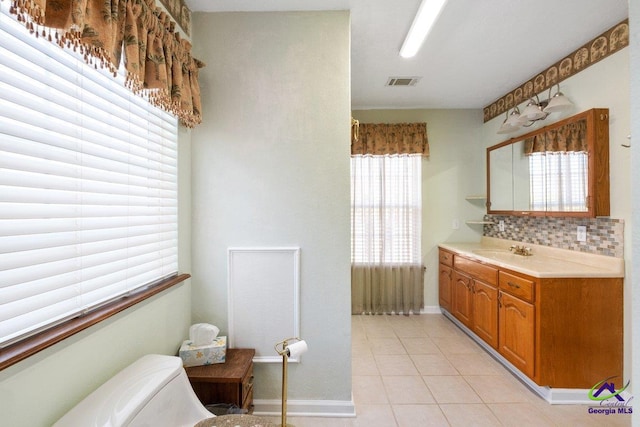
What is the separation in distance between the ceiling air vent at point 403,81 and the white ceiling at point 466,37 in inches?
3.1

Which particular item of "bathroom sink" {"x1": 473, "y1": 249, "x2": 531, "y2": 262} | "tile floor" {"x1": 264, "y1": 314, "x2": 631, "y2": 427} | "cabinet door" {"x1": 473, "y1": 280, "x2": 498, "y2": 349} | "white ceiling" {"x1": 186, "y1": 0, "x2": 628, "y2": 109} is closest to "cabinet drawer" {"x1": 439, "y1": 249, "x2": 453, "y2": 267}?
"bathroom sink" {"x1": 473, "y1": 249, "x2": 531, "y2": 262}

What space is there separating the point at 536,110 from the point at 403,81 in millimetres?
1284

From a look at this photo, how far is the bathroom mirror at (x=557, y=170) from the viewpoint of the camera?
7.19 feet

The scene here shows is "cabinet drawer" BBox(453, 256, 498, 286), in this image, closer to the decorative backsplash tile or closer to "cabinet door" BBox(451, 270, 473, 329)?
"cabinet door" BBox(451, 270, 473, 329)

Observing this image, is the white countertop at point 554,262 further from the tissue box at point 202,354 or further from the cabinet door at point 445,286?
the tissue box at point 202,354

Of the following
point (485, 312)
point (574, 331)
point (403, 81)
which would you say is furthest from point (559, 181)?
point (403, 81)

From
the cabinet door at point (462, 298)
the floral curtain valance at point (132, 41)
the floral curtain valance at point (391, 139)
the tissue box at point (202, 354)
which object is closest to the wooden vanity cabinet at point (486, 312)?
the cabinet door at point (462, 298)

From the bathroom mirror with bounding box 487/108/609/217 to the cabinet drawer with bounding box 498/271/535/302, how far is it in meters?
0.72

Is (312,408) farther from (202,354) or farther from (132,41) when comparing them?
(132,41)

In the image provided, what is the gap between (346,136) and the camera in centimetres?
197

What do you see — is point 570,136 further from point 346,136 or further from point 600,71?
point 346,136

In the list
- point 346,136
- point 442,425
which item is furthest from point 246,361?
point 346,136

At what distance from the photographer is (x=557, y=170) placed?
257cm

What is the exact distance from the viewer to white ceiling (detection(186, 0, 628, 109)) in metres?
1.93
